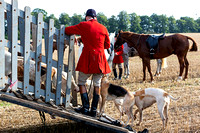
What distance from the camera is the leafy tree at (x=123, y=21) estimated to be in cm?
10188

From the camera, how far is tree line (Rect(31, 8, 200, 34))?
340ft

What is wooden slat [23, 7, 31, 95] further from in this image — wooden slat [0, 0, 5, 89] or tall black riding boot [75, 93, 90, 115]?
tall black riding boot [75, 93, 90, 115]

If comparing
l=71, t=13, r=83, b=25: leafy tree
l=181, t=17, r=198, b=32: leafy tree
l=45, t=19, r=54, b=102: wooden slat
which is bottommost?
l=45, t=19, r=54, b=102: wooden slat

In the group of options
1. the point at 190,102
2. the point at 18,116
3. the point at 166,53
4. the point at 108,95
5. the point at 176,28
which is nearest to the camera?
the point at 108,95

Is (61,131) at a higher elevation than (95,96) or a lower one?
lower

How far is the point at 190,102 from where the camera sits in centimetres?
762

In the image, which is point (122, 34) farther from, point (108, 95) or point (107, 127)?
point (107, 127)

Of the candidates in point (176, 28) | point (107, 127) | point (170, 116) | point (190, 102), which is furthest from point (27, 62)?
point (176, 28)

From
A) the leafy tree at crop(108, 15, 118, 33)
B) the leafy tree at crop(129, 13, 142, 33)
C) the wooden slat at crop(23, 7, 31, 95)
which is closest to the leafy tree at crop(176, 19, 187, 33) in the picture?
the leafy tree at crop(129, 13, 142, 33)

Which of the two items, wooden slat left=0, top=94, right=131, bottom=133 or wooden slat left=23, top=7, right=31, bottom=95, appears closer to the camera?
wooden slat left=0, top=94, right=131, bottom=133

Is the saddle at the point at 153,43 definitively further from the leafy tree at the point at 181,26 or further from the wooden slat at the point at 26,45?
the leafy tree at the point at 181,26

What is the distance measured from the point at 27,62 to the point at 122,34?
342 inches

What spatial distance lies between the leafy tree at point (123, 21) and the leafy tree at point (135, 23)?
2.32 m

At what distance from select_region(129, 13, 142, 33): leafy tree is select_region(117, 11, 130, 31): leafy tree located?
232 cm
